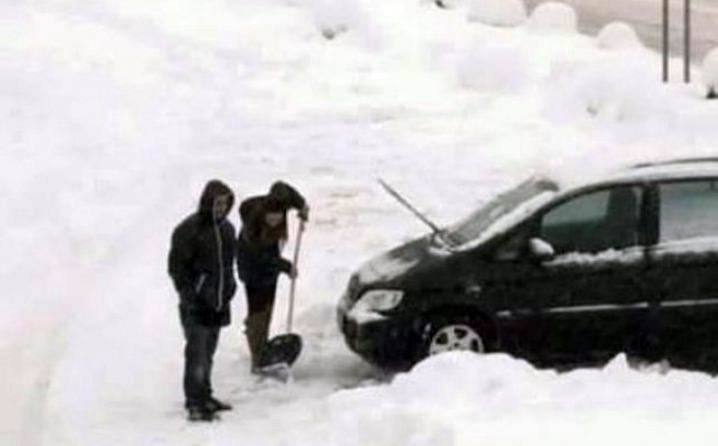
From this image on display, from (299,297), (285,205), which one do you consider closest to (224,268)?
(285,205)

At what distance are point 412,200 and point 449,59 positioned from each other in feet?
22.5

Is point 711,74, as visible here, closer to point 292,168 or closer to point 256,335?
point 292,168

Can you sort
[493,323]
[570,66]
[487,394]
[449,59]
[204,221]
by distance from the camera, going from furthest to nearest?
[449,59] → [570,66] → [493,323] → [204,221] → [487,394]

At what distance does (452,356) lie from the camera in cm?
1011

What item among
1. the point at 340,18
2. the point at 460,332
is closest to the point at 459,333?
the point at 460,332

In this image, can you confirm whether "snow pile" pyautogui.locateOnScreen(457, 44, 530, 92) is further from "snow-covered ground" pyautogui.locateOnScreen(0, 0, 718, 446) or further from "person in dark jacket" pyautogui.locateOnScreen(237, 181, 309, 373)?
"person in dark jacket" pyautogui.locateOnScreen(237, 181, 309, 373)

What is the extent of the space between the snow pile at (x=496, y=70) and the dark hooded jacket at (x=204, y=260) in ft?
38.8

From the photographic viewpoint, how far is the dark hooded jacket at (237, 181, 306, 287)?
38.5ft

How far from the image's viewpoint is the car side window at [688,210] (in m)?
11.3

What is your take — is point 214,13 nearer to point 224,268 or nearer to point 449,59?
point 449,59

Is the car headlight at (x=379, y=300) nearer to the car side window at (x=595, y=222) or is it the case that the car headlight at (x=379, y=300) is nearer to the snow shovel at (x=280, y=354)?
the snow shovel at (x=280, y=354)

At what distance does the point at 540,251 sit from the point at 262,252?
1940 mm

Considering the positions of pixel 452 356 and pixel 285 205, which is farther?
pixel 285 205

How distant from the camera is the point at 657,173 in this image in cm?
1145
